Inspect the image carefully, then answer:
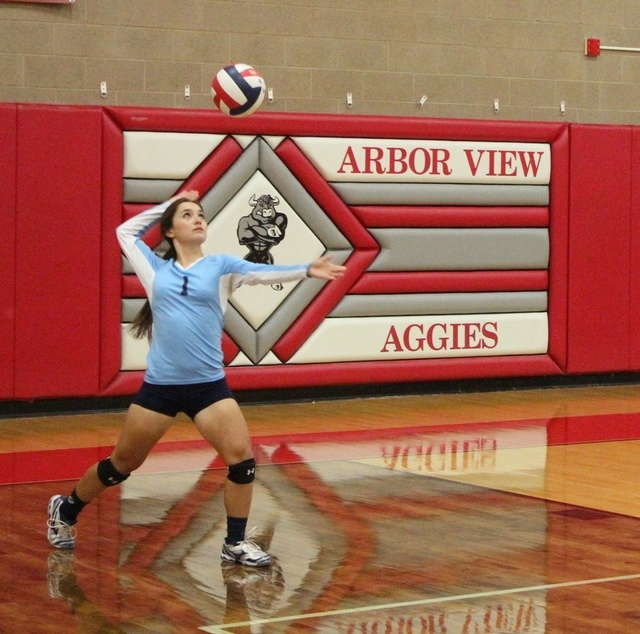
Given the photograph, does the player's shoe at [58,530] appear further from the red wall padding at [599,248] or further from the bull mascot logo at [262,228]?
the red wall padding at [599,248]

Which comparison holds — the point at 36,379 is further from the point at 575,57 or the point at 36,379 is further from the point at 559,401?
the point at 575,57

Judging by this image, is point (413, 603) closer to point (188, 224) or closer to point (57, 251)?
point (188, 224)

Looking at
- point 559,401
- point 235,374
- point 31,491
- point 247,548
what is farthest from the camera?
point 559,401

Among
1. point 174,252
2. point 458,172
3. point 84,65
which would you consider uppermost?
point 84,65

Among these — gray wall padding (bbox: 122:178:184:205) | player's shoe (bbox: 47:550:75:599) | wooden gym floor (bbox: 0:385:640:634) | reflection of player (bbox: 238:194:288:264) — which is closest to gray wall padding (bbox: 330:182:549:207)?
reflection of player (bbox: 238:194:288:264)

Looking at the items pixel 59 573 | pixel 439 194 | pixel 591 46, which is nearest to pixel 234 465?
pixel 59 573

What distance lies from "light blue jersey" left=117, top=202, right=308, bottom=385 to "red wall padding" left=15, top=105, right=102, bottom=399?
14.8 ft

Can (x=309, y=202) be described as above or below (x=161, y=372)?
above

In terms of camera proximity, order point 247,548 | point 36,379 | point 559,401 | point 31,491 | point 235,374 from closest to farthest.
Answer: point 247,548 < point 31,491 < point 36,379 < point 235,374 < point 559,401

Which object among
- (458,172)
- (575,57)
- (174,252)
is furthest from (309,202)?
(174,252)

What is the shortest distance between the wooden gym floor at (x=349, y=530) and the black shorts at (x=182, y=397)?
2.17 ft

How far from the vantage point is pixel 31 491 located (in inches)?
289

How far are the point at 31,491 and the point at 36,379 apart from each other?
287 cm

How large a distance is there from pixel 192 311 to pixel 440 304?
607 cm
